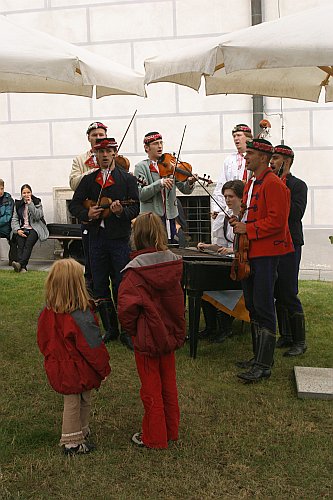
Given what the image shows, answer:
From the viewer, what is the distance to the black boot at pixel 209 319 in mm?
6141

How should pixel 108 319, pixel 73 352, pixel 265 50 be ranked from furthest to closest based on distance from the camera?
pixel 108 319 → pixel 265 50 → pixel 73 352

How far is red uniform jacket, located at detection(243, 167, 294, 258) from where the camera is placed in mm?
4730

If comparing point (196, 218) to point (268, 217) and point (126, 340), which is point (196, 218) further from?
point (268, 217)

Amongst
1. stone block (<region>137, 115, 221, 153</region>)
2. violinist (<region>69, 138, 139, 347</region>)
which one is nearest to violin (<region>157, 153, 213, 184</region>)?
violinist (<region>69, 138, 139, 347</region>)

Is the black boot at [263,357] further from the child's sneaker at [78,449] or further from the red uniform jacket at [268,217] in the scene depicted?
the child's sneaker at [78,449]

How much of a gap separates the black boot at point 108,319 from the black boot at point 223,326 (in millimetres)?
871

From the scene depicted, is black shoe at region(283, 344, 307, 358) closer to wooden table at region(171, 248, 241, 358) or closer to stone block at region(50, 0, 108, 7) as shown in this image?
wooden table at region(171, 248, 241, 358)

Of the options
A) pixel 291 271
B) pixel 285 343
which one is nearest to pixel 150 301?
pixel 291 271

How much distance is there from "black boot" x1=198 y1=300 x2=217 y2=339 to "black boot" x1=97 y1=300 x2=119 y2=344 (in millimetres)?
773

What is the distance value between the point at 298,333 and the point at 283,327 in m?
0.25

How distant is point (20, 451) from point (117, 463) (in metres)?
0.55

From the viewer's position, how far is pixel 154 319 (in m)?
3.68


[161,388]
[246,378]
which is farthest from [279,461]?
[246,378]

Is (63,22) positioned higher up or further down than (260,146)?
higher up
